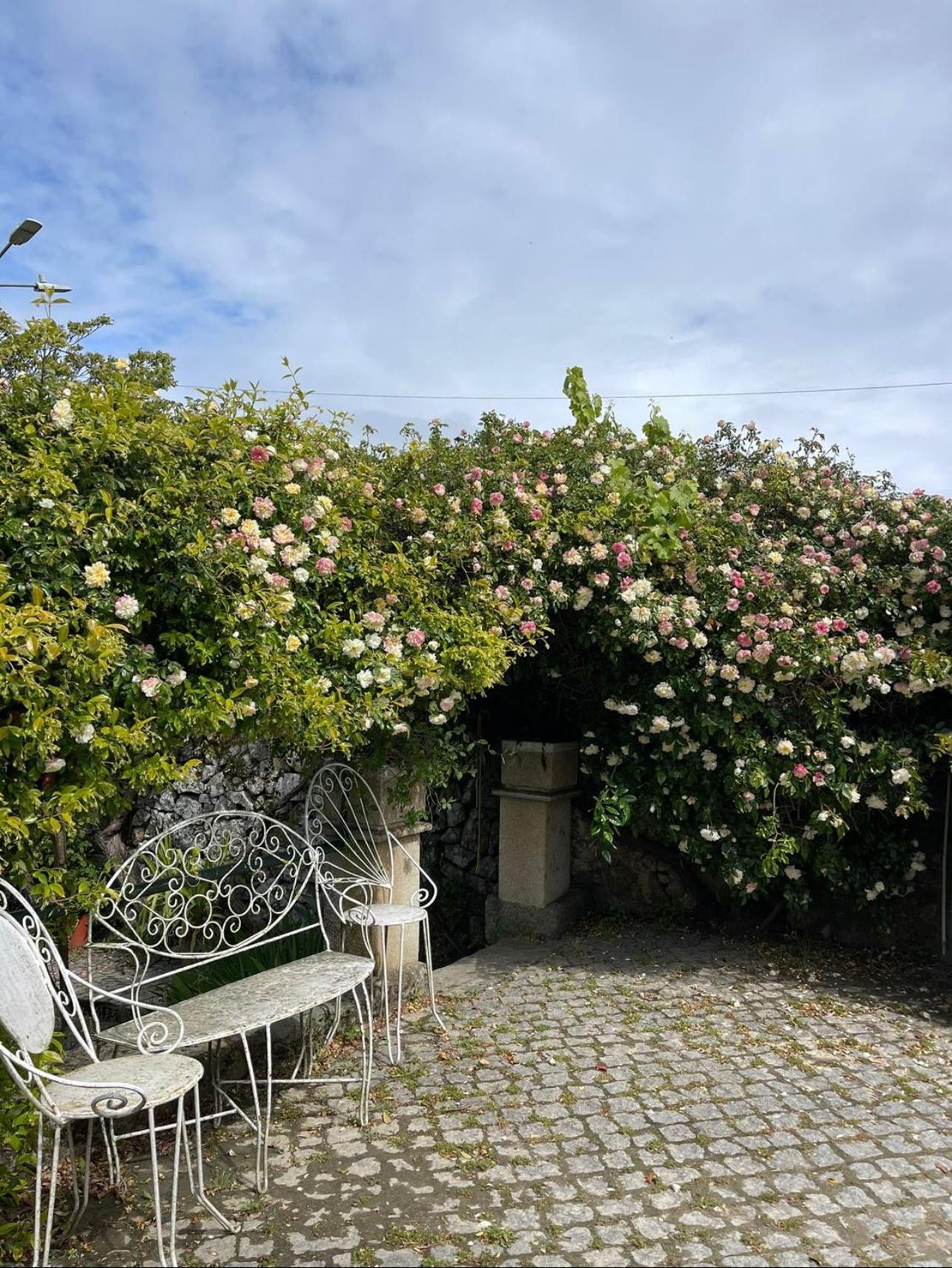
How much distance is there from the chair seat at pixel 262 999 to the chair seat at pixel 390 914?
228 mm

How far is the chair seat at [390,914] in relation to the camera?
4059 mm

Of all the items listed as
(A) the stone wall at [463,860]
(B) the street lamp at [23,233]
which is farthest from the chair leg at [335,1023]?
(B) the street lamp at [23,233]

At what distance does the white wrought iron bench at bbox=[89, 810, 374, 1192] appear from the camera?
3070 millimetres

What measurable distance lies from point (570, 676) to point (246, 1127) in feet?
10.1

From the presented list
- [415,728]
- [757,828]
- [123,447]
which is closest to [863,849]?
[757,828]

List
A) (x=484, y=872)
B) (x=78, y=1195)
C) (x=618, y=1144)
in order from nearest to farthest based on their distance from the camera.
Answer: (x=78, y=1195), (x=618, y=1144), (x=484, y=872)

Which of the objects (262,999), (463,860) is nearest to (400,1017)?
(262,999)

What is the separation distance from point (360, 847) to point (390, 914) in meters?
0.49

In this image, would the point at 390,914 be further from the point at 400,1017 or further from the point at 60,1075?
the point at 60,1075

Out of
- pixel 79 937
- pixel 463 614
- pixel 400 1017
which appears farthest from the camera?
pixel 79 937

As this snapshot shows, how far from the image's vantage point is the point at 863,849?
5441mm

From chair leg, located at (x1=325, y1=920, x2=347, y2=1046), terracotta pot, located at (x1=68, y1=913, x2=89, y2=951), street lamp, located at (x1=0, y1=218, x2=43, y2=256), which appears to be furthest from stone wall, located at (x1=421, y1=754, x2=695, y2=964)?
street lamp, located at (x1=0, y1=218, x2=43, y2=256)

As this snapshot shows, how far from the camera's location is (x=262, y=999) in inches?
130

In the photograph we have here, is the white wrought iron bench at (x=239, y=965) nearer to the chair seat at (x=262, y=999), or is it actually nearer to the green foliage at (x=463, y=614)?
the chair seat at (x=262, y=999)
